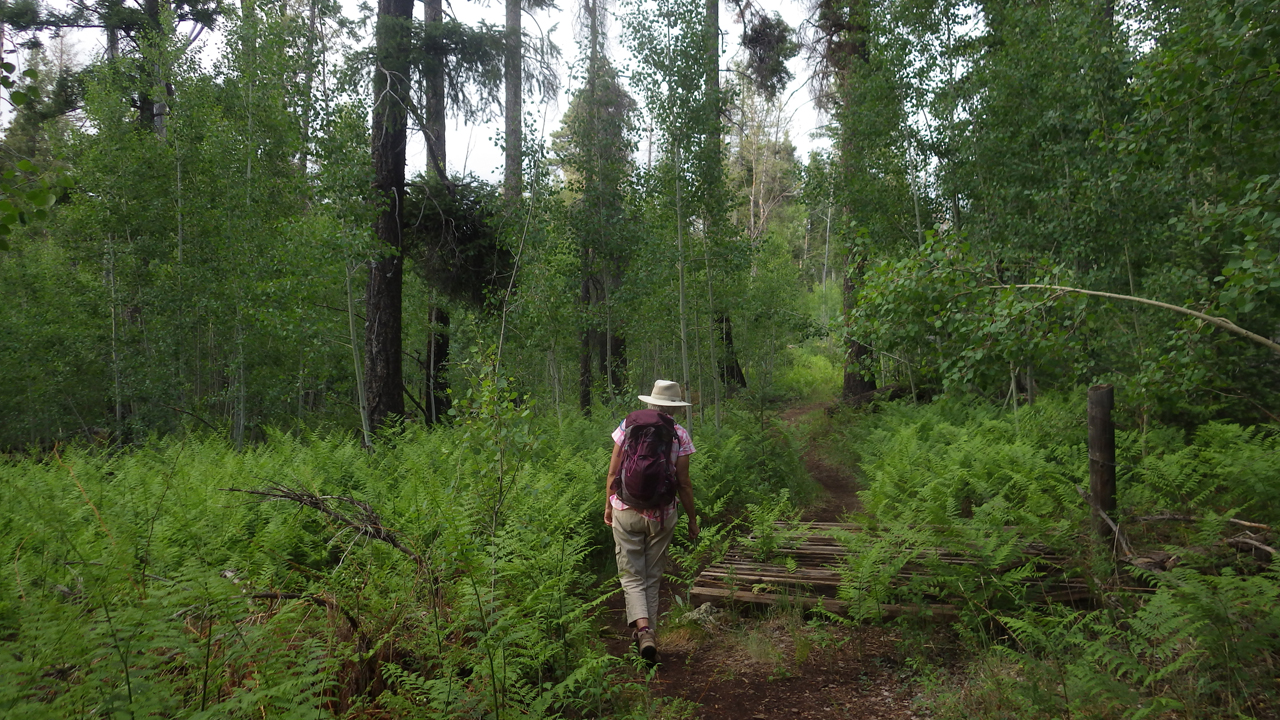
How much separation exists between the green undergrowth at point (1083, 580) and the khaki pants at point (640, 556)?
1417 millimetres

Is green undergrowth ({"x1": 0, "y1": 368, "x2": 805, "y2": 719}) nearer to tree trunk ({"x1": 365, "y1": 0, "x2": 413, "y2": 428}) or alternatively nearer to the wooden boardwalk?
the wooden boardwalk

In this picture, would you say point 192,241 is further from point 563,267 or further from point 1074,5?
point 1074,5

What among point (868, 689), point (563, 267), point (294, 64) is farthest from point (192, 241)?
point (868, 689)

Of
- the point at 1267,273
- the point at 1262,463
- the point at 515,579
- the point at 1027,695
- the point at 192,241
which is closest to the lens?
the point at 1027,695

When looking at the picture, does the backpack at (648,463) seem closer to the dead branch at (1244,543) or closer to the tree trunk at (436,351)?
the dead branch at (1244,543)

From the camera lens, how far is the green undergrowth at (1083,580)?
3590 millimetres

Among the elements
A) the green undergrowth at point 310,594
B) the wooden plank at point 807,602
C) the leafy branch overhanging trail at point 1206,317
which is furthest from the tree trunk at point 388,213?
the leafy branch overhanging trail at point 1206,317

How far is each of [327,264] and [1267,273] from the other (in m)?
10.8

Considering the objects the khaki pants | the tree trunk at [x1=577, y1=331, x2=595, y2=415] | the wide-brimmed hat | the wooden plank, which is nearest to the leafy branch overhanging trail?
the wooden plank

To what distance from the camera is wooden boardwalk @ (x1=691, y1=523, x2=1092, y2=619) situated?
5.22 metres

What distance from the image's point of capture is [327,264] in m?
10.9

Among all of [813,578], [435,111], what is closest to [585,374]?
[435,111]

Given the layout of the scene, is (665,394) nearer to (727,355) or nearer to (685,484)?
(685,484)

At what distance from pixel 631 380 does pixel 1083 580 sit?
14.7 m
